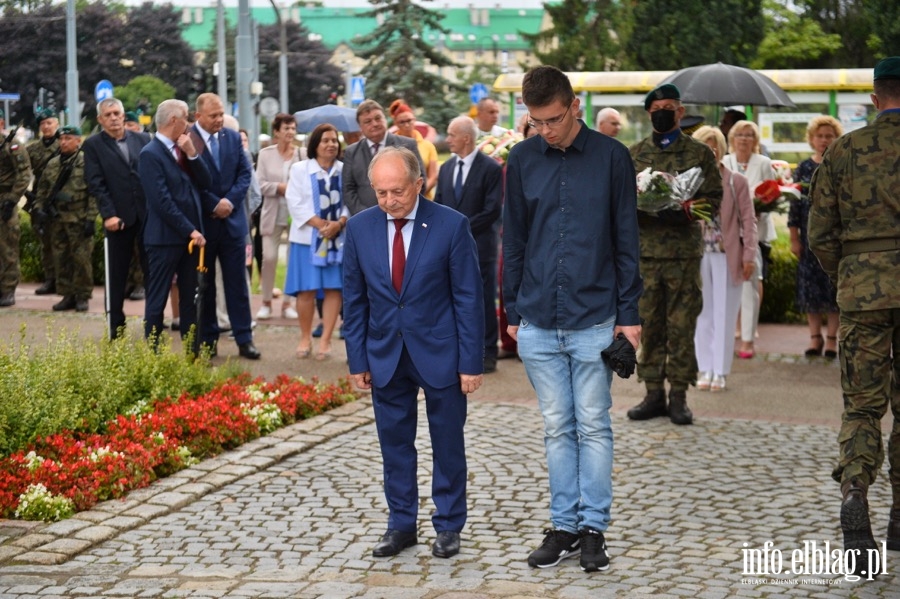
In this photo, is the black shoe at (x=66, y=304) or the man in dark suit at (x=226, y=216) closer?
the man in dark suit at (x=226, y=216)

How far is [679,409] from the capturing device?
→ 957 centimetres

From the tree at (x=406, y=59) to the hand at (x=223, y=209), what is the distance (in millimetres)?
37496

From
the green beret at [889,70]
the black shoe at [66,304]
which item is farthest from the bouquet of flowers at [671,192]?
the black shoe at [66,304]

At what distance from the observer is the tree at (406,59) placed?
49312 millimetres

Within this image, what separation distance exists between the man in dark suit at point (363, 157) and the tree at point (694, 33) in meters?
31.1

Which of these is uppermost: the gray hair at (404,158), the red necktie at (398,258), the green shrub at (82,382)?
the gray hair at (404,158)

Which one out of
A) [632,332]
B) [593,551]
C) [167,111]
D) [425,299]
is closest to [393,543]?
[593,551]

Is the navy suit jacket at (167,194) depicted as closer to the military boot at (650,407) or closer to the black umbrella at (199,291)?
the black umbrella at (199,291)

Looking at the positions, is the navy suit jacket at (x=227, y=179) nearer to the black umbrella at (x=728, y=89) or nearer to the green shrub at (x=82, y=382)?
the green shrub at (x=82, y=382)

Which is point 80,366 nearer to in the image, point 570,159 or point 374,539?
point 374,539

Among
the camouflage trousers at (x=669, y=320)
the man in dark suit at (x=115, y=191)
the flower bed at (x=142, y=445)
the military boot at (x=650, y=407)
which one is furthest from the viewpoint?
the man in dark suit at (x=115, y=191)

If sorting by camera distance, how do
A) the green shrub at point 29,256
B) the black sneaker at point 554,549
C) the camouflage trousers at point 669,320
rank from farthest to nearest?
the green shrub at point 29,256, the camouflage trousers at point 669,320, the black sneaker at point 554,549

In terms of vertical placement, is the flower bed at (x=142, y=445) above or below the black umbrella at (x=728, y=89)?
below

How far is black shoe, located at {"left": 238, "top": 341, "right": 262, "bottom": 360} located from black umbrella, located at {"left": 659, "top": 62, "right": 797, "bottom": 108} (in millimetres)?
5403
